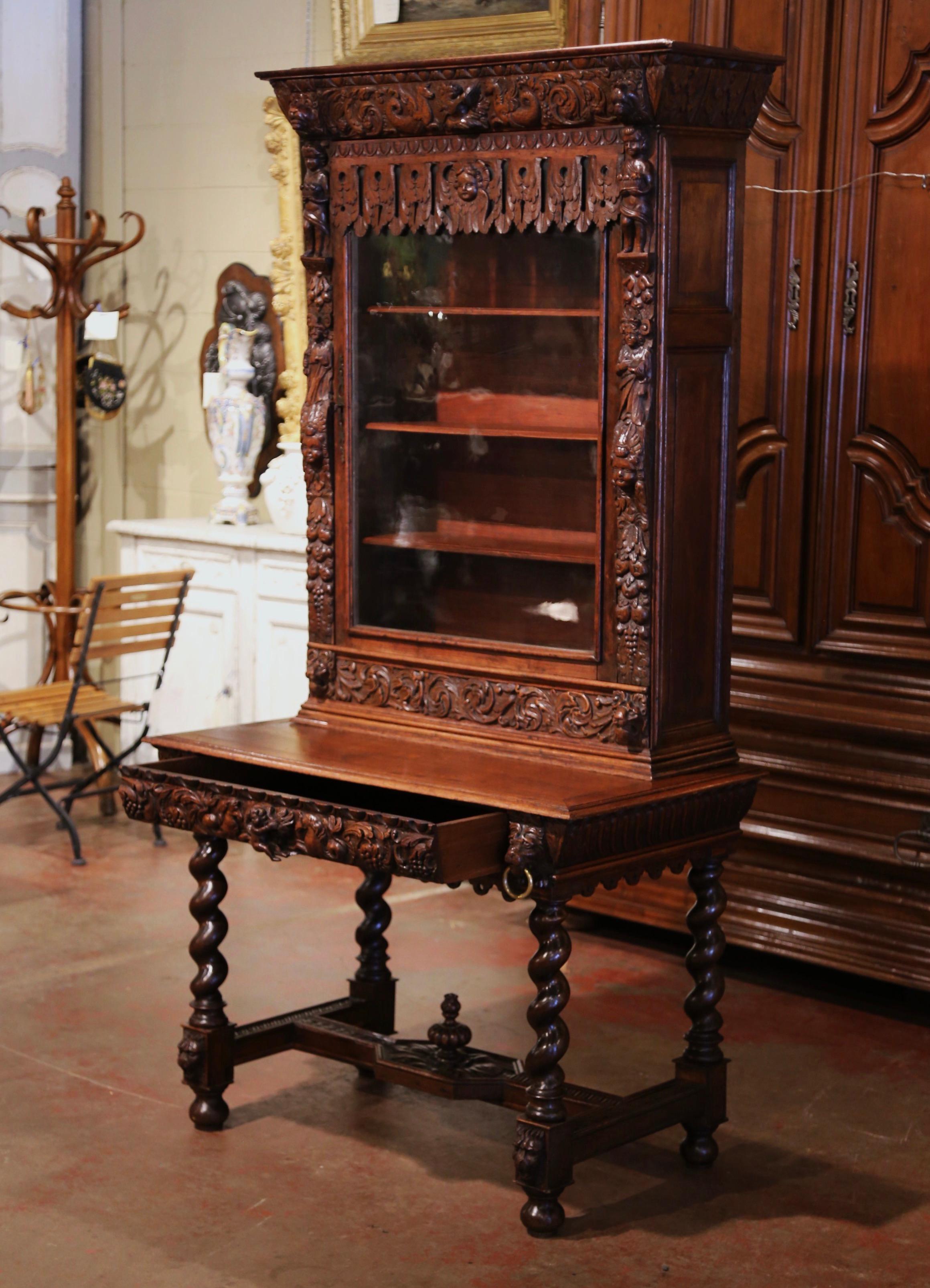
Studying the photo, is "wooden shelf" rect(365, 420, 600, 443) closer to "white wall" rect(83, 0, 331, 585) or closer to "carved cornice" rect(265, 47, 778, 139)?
"carved cornice" rect(265, 47, 778, 139)

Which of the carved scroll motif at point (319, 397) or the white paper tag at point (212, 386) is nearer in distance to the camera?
the carved scroll motif at point (319, 397)

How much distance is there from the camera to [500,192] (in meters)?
3.62

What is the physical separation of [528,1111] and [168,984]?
5.31 ft

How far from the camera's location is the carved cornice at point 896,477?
448cm

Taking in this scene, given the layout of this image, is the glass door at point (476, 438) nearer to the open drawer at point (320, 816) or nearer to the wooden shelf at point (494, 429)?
the wooden shelf at point (494, 429)

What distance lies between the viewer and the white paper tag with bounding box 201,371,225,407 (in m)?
6.41

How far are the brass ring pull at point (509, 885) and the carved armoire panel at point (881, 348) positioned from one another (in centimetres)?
162

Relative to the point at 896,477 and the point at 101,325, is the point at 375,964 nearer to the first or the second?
the point at 896,477

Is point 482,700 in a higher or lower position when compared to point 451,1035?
higher

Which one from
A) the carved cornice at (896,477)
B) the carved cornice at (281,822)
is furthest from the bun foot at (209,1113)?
the carved cornice at (896,477)

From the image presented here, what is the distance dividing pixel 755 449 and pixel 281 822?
1924 millimetres

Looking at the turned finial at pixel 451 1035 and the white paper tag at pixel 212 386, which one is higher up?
the white paper tag at pixel 212 386

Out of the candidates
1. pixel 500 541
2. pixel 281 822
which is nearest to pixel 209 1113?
pixel 281 822

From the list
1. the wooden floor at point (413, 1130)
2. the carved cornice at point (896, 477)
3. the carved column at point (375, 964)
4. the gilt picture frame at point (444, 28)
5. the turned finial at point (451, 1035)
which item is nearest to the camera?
the wooden floor at point (413, 1130)
